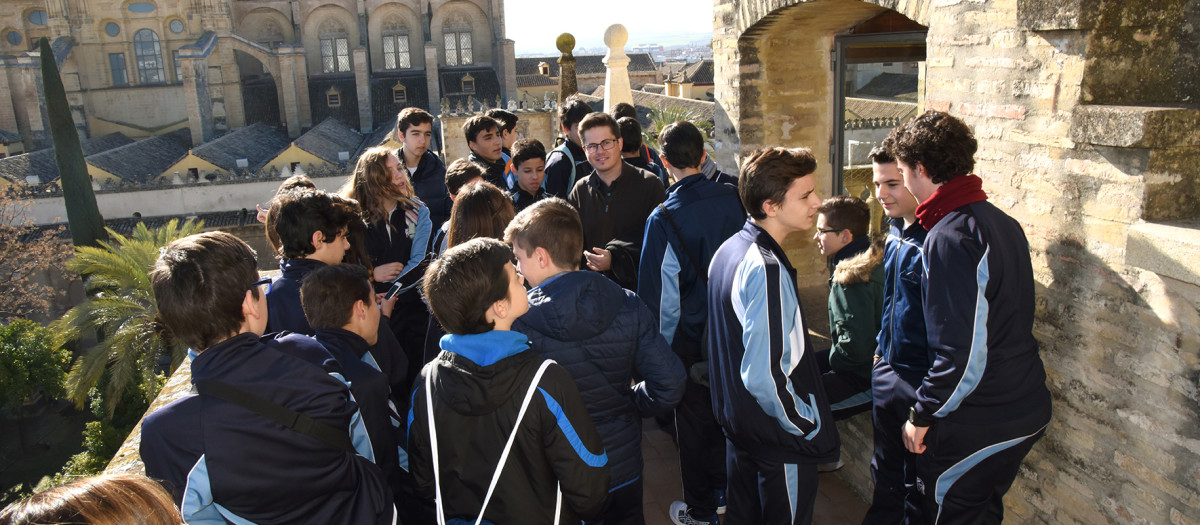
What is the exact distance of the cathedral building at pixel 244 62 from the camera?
41469 mm

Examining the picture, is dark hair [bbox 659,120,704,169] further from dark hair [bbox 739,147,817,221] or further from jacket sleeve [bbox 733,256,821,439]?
jacket sleeve [bbox 733,256,821,439]

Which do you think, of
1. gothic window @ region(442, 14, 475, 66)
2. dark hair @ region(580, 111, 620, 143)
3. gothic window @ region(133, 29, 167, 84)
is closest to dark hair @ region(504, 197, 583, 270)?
dark hair @ region(580, 111, 620, 143)

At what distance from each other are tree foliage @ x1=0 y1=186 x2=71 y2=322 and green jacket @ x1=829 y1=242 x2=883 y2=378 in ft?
84.4

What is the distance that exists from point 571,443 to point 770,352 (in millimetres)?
906

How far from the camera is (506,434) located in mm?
2475

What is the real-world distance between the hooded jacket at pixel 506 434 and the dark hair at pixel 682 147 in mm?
1808

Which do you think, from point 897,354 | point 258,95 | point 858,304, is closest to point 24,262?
point 258,95

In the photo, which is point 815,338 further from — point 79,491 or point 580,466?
point 79,491

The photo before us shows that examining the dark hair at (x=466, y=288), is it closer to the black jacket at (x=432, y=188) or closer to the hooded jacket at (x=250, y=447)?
the hooded jacket at (x=250, y=447)

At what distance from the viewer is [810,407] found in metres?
3.06

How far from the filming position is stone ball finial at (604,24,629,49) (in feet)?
31.9

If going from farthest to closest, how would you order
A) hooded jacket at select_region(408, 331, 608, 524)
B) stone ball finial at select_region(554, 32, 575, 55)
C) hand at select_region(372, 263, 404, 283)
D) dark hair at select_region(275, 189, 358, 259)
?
stone ball finial at select_region(554, 32, 575, 55), hand at select_region(372, 263, 404, 283), dark hair at select_region(275, 189, 358, 259), hooded jacket at select_region(408, 331, 608, 524)

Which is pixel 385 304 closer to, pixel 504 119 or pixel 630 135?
pixel 630 135

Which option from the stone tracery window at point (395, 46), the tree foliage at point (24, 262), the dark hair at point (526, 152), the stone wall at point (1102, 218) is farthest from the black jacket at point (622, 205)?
the stone tracery window at point (395, 46)
